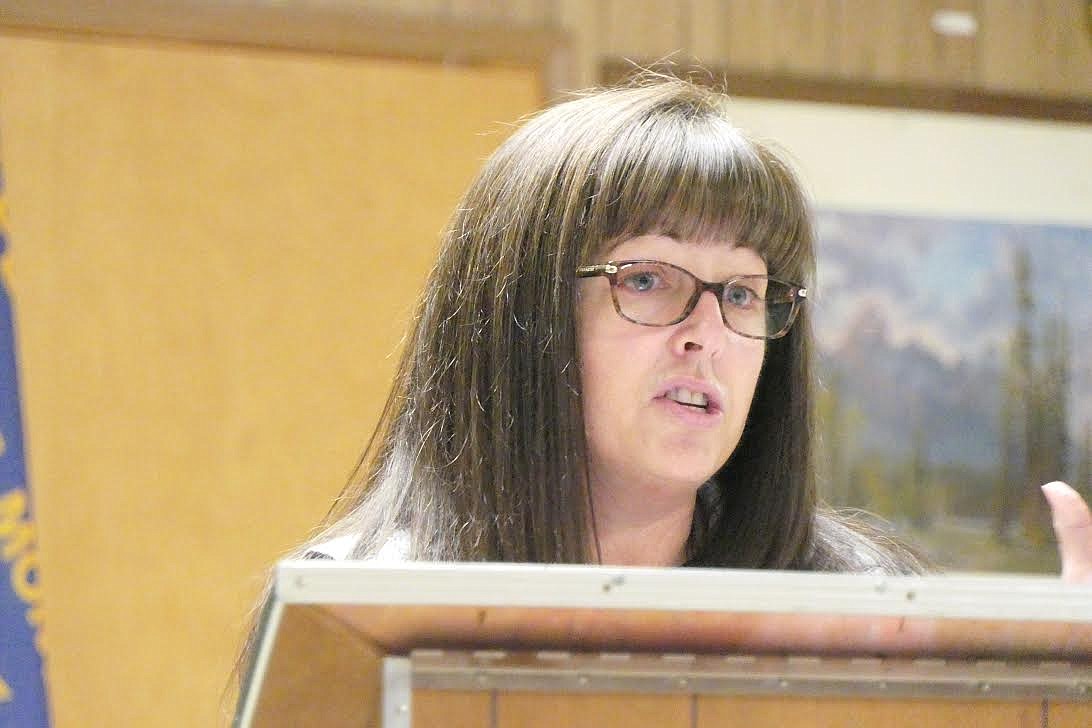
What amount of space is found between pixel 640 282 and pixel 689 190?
0.11 meters

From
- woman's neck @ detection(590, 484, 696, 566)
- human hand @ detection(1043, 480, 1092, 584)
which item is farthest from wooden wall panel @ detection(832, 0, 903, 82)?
human hand @ detection(1043, 480, 1092, 584)

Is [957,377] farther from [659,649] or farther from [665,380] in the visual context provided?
[659,649]

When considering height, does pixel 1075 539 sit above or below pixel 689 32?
below

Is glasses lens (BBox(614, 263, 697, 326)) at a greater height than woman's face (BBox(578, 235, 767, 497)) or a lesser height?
greater

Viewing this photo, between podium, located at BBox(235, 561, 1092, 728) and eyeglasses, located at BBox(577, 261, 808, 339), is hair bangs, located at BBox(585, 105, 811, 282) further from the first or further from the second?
podium, located at BBox(235, 561, 1092, 728)

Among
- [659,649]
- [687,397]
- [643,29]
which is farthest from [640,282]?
[643,29]

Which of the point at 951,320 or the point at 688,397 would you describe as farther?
the point at 951,320

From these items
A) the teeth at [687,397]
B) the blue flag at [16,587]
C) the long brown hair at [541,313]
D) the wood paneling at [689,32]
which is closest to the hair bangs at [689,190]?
the long brown hair at [541,313]

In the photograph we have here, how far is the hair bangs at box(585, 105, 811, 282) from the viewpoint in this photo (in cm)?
146

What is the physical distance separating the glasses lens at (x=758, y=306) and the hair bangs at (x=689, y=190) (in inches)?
1.4

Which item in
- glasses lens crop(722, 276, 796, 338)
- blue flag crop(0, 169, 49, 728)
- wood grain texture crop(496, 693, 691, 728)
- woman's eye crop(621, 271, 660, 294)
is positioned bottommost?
blue flag crop(0, 169, 49, 728)

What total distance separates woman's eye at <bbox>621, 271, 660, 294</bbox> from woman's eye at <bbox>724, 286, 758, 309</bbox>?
0.08m

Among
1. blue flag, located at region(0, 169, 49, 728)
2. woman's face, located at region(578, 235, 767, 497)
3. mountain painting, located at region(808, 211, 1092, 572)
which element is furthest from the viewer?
mountain painting, located at region(808, 211, 1092, 572)

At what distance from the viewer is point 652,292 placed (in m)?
1.46
